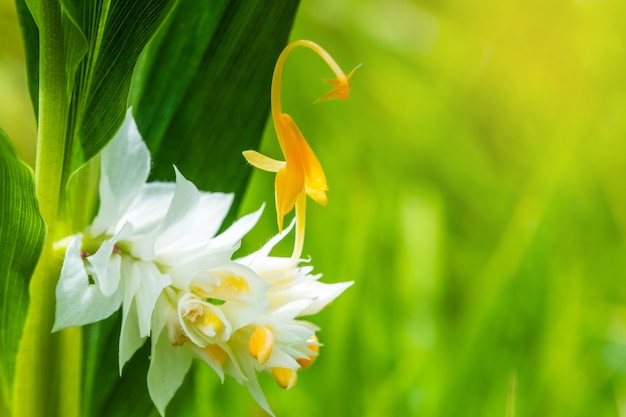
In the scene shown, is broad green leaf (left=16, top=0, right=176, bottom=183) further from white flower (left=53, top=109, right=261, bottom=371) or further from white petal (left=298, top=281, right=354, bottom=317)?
white petal (left=298, top=281, right=354, bottom=317)

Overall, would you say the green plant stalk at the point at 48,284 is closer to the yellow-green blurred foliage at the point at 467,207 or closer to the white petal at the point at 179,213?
the white petal at the point at 179,213

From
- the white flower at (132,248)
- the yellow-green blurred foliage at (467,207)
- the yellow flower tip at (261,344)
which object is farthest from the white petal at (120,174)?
the yellow-green blurred foliage at (467,207)

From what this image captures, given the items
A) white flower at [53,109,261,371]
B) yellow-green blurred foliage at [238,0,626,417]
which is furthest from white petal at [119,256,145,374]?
yellow-green blurred foliage at [238,0,626,417]

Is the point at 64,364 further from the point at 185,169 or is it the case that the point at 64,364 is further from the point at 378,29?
the point at 378,29

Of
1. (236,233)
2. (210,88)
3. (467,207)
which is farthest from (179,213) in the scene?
(467,207)

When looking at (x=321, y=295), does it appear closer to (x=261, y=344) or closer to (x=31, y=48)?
(x=261, y=344)

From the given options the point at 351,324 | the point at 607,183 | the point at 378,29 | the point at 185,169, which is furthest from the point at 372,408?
the point at 378,29
